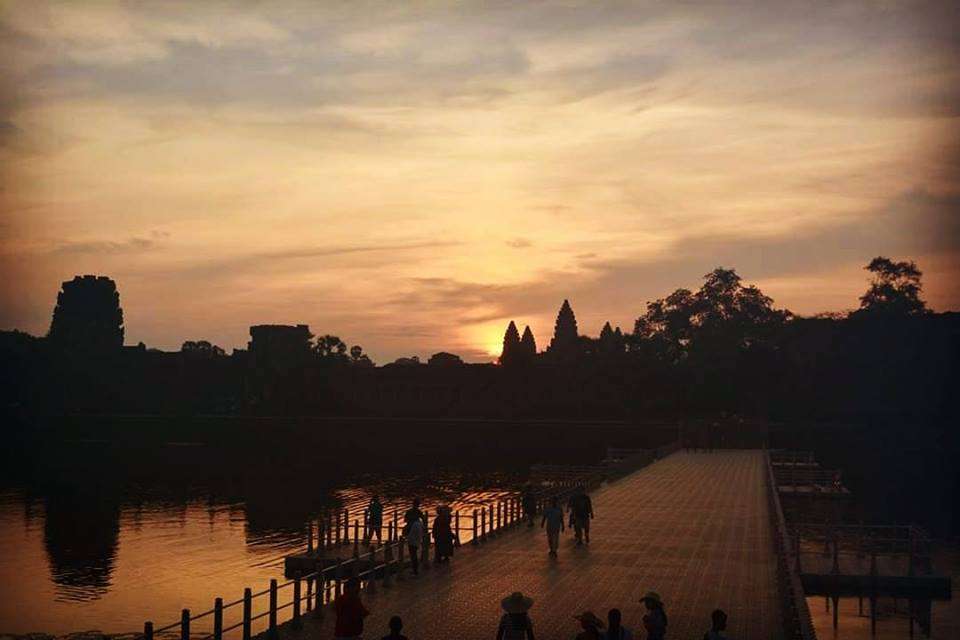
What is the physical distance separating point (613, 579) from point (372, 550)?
6609mm

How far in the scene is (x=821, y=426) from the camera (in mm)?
165000

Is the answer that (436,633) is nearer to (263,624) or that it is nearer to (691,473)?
(263,624)

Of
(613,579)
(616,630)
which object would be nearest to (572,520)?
(613,579)

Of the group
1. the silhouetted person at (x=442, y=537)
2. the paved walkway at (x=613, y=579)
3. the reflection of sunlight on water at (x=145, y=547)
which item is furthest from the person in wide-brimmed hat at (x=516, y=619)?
the reflection of sunlight on water at (x=145, y=547)

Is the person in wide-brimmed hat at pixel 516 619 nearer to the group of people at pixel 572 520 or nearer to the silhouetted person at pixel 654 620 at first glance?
the silhouetted person at pixel 654 620

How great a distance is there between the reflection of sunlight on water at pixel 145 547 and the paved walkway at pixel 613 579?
52.0 ft

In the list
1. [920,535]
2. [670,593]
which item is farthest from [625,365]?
[670,593]

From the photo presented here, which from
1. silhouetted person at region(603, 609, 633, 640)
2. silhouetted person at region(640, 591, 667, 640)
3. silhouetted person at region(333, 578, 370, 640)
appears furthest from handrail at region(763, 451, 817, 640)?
silhouetted person at region(333, 578, 370, 640)

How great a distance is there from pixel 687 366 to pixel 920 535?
482ft

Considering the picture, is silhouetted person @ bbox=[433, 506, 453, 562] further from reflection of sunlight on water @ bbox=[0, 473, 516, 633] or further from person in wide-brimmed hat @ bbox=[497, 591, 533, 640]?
person in wide-brimmed hat @ bbox=[497, 591, 533, 640]

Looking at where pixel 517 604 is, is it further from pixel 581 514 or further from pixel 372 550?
pixel 581 514

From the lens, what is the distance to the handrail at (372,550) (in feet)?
79.2

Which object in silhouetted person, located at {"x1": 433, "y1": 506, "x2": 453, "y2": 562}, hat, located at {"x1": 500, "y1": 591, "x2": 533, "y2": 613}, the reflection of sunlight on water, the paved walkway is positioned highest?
hat, located at {"x1": 500, "y1": 591, "x2": 533, "y2": 613}

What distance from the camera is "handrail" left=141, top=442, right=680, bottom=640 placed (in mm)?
24125
